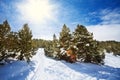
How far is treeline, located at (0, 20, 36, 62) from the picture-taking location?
100ft

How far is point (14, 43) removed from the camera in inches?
1336

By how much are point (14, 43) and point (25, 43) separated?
463 cm

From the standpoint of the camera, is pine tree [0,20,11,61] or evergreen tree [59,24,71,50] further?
evergreen tree [59,24,71,50]

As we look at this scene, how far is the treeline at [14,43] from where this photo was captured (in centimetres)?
3050

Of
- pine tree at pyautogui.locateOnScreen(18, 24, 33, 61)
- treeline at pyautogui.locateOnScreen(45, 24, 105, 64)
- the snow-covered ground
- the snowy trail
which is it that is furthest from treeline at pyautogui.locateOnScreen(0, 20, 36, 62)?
treeline at pyautogui.locateOnScreen(45, 24, 105, 64)

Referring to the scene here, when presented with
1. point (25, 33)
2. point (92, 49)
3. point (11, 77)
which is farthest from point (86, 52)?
point (11, 77)

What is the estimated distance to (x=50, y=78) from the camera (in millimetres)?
21250

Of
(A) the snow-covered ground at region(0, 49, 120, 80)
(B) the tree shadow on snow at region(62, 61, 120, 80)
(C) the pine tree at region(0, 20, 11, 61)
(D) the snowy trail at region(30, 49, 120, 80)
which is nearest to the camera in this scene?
(A) the snow-covered ground at region(0, 49, 120, 80)

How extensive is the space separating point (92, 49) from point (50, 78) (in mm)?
22932

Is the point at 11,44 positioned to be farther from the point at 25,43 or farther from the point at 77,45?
the point at 77,45

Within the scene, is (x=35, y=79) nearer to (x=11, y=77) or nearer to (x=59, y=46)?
(x=11, y=77)

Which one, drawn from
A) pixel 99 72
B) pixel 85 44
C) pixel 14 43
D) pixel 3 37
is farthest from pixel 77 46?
pixel 3 37

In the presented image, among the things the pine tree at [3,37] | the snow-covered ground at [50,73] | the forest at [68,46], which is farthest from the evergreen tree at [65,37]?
the pine tree at [3,37]

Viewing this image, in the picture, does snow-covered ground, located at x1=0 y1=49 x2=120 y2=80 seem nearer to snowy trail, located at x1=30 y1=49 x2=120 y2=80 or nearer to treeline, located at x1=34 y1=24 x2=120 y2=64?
snowy trail, located at x1=30 y1=49 x2=120 y2=80
